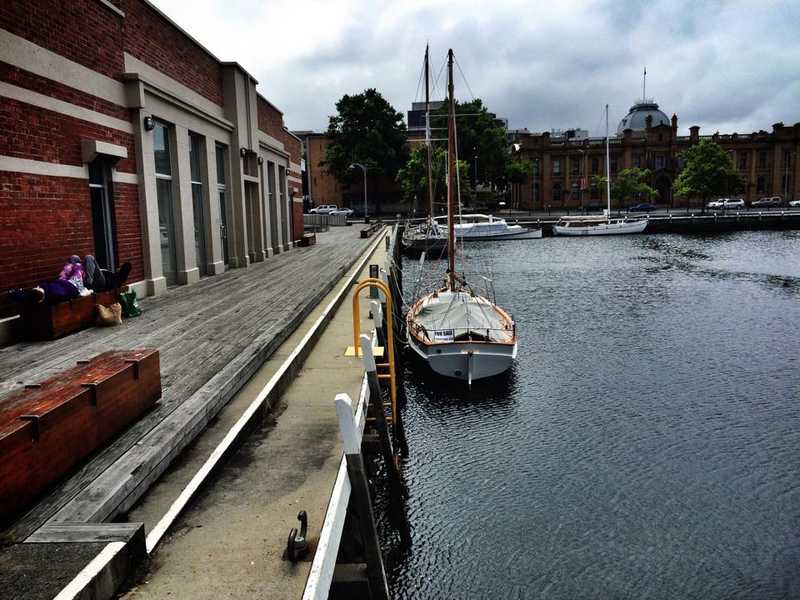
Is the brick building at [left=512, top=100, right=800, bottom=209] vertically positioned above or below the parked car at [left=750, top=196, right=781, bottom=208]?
above

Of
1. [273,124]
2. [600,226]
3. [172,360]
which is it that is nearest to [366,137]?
[600,226]

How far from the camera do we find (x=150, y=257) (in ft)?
46.4

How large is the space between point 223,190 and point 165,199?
4.82 metres

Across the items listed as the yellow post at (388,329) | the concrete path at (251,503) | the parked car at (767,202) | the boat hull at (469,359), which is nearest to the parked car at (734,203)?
the parked car at (767,202)

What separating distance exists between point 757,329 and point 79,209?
20411 mm

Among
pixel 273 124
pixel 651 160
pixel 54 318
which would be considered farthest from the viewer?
pixel 651 160

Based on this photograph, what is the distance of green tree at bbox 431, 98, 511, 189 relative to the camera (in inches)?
3100

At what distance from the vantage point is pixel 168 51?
15.8 metres

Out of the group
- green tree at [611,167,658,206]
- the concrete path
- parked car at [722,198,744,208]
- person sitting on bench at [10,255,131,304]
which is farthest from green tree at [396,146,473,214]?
the concrete path

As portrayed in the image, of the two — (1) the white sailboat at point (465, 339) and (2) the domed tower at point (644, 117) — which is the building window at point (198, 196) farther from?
(2) the domed tower at point (644, 117)

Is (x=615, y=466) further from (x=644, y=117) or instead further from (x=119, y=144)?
(x=644, y=117)

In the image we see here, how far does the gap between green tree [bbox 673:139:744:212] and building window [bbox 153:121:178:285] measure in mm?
75395

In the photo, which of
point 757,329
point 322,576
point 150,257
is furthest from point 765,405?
point 150,257

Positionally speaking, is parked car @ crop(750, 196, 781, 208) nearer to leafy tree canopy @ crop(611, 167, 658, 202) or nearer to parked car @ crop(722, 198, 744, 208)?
parked car @ crop(722, 198, 744, 208)
